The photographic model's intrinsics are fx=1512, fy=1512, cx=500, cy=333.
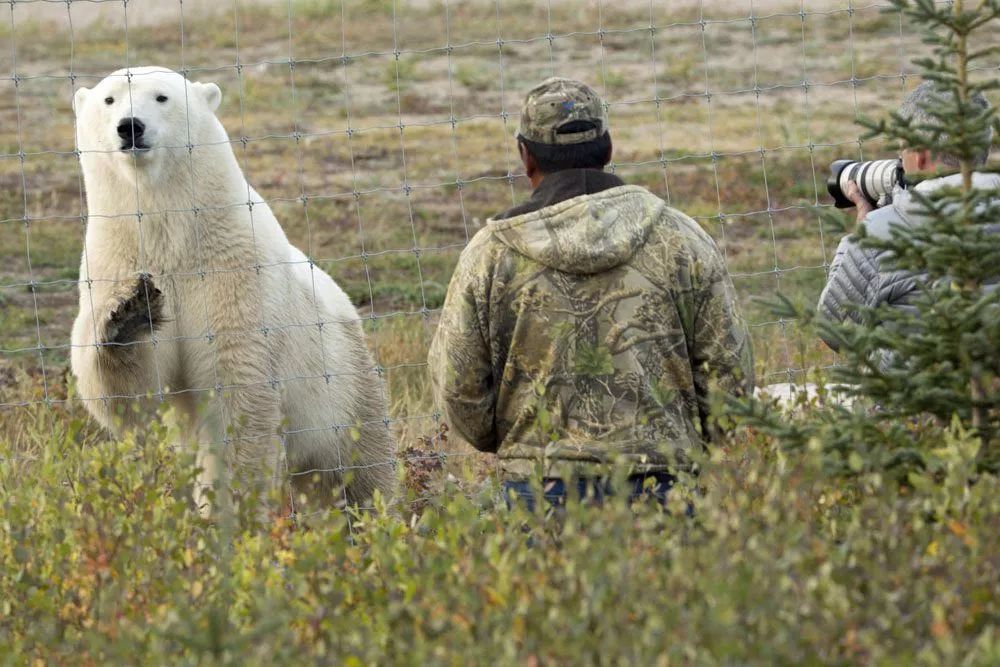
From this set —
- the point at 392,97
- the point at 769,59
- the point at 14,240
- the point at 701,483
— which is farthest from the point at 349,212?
the point at 701,483

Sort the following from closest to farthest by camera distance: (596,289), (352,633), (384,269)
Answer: (352,633) < (596,289) < (384,269)

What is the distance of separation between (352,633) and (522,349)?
1.23m

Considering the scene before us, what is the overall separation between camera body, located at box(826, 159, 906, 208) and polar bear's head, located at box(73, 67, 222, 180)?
2.34 m

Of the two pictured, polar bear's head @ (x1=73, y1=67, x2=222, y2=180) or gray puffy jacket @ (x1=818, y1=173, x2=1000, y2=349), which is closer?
gray puffy jacket @ (x1=818, y1=173, x2=1000, y2=349)

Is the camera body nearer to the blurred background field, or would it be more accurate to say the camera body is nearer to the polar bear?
the blurred background field

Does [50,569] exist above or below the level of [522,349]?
below

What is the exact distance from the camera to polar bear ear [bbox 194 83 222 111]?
18.9ft

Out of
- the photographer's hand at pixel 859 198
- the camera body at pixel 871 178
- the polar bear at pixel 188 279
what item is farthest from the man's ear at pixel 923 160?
the polar bear at pixel 188 279

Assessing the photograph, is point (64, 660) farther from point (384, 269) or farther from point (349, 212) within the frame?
point (349, 212)

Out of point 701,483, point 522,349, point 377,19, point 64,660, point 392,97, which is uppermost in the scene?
point 377,19

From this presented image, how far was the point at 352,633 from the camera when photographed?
2.99m

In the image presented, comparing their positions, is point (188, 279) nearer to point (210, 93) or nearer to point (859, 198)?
point (210, 93)

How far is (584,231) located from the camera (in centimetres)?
388

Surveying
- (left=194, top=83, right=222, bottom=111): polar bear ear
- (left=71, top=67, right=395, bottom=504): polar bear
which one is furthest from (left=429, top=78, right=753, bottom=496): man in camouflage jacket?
(left=194, top=83, right=222, bottom=111): polar bear ear
